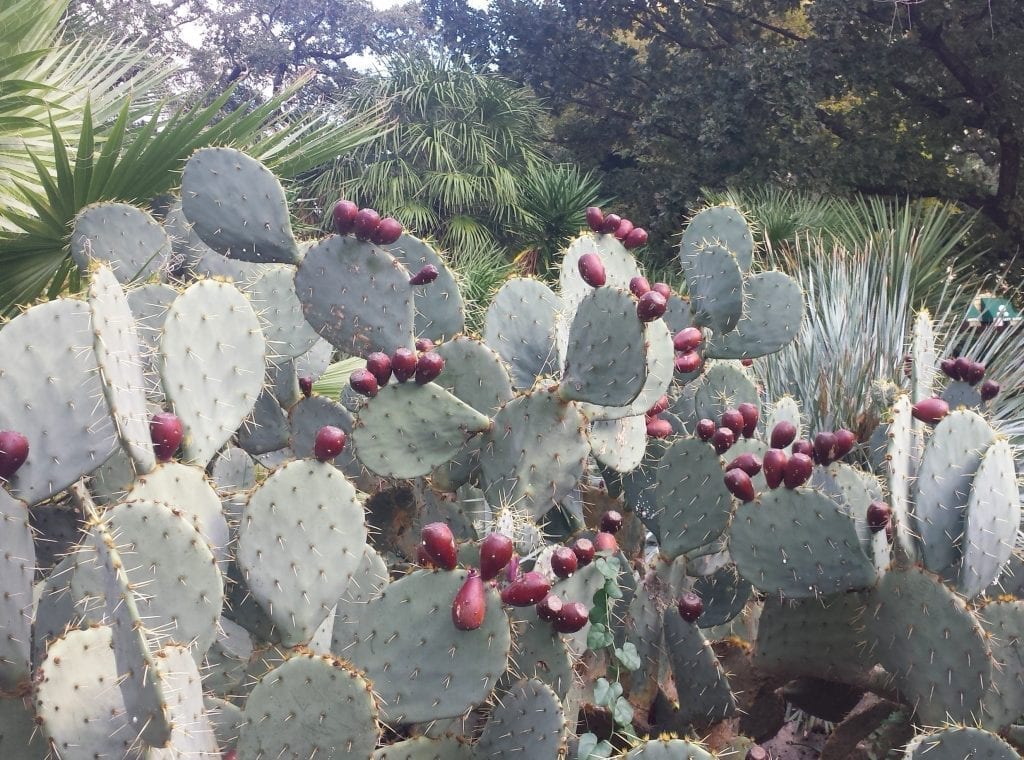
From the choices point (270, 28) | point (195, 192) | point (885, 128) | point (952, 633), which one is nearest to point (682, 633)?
point (952, 633)

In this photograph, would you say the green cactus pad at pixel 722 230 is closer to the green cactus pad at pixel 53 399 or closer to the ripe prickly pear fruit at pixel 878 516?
the ripe prickly pear fruit at pixel 878 516

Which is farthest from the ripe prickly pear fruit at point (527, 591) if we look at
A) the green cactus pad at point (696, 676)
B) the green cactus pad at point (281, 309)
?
the green cactus pad at point (281, 309)

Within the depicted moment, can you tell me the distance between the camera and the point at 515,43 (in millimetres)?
13398

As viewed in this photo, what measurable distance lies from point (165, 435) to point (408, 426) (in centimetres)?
52

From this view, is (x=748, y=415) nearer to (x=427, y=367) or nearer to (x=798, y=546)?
(x=798, y=546)

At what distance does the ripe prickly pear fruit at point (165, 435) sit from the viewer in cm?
120

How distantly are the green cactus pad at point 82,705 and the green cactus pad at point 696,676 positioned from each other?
1068mm

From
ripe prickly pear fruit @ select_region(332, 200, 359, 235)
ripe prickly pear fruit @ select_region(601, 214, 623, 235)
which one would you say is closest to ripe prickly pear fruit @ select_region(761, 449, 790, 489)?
ripe prickly pear fruit @ select_region(601, 214, 623, 235)

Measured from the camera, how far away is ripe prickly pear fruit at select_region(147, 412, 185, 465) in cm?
120

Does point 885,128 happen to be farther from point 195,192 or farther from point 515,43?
point 195,192

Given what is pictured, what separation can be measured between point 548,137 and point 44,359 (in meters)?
12.3

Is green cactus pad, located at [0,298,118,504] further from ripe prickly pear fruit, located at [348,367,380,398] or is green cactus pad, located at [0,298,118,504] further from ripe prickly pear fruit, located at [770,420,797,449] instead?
ripe prickly pear fruit, located at [770,420,797,449]

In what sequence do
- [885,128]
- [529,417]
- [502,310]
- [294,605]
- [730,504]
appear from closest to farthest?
[294,605] < [529,417] < [730,504] < [502,310] < [885,128]

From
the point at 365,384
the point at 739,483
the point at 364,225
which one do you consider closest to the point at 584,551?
the point at 739,483
